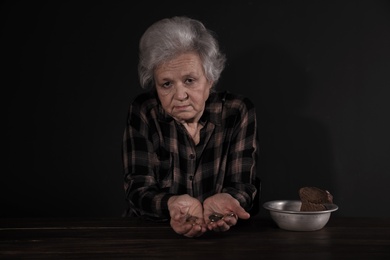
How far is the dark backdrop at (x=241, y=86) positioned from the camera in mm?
2469

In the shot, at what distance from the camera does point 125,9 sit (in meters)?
2.48

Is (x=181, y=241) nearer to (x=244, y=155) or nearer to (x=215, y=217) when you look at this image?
(x=215, y=217)

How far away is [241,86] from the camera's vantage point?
2520mm

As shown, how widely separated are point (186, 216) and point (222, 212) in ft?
0.44

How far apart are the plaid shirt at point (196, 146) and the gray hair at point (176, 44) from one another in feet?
0.52

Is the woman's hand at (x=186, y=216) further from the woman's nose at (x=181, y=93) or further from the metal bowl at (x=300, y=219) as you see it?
the woman's nose at (x=181, y=93)

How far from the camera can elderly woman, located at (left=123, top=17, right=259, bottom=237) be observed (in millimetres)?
1789

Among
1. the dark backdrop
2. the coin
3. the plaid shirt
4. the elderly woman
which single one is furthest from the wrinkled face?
the dark backdrop

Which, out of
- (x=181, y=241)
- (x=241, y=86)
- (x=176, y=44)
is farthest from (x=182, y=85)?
(x=241, y=86)

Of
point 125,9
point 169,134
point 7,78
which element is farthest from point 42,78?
point 169,134

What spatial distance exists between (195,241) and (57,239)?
1.29 ft

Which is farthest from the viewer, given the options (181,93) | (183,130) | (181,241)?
(183,130)

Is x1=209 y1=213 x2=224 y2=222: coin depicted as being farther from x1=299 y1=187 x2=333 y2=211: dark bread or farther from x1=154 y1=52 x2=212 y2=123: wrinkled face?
x1=154 y1=52 x2=212 y2=123: wrinkled face

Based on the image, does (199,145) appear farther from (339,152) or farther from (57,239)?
(339,152)
